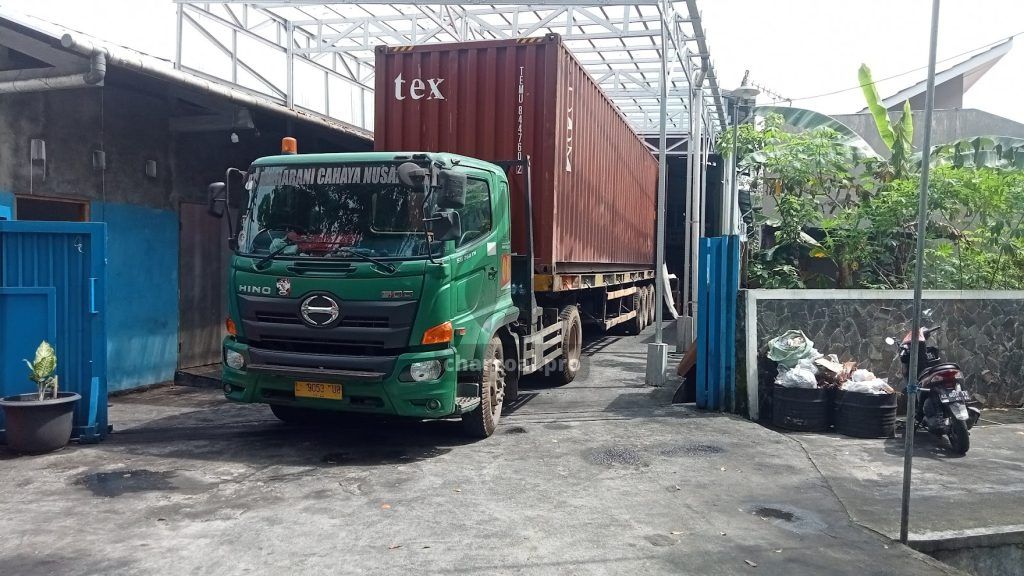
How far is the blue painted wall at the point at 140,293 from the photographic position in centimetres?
923

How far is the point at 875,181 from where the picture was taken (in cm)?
1277

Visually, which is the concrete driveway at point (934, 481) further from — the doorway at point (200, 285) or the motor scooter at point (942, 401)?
the doorway at point (200, 285)

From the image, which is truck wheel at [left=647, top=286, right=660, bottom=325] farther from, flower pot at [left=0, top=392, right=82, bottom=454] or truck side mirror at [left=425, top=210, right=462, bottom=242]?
flower pot at [left=0, top=392, right=82, bottom=454]

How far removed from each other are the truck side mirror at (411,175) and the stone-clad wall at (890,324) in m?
3.87

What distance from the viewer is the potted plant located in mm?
6086

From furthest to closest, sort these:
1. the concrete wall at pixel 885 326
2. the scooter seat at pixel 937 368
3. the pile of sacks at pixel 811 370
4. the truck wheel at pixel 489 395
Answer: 1. the concrete wall at pixel 885 326
2. the pile of sacks at pixel 811 370
3. the scooter seat at pixel 937 368
4. the truck wheel at pixel 489 395

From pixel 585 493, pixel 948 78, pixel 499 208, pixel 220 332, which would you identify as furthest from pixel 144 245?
pixel 948 78

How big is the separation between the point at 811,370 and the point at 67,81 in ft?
25.1

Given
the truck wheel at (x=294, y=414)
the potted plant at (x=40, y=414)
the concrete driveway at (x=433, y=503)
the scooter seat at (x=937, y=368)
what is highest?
the scooter seat at (x=937, y=368)

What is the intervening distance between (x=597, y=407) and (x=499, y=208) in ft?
8.82

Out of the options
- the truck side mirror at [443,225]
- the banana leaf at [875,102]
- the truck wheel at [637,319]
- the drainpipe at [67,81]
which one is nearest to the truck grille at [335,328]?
the truck side mirror at [443,225]

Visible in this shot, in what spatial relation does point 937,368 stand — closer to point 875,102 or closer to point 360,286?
point 360,286

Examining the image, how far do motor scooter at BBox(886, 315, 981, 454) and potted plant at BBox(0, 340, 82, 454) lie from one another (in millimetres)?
7025

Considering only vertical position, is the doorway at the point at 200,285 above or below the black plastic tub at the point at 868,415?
above
